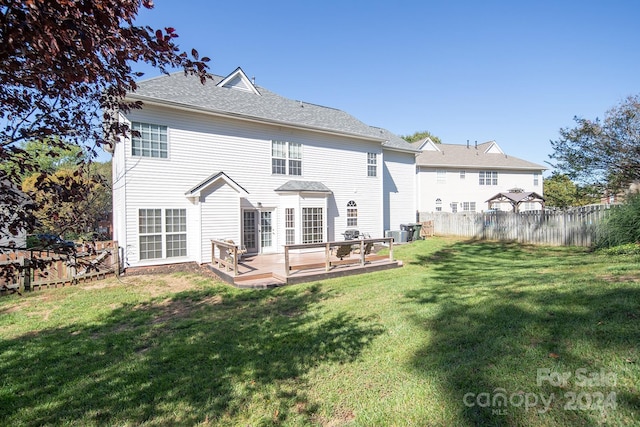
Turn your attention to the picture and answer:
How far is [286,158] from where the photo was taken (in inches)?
609

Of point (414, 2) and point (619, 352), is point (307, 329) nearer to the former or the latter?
point (619, 352)

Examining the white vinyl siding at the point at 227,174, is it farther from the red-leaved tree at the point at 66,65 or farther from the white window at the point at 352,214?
the red-leaved tree at the point at 66,65

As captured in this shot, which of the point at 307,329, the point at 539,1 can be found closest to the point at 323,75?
the point at 539,1

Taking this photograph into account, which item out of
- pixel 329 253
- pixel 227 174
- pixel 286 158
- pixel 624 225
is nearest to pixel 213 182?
pixel 227 174

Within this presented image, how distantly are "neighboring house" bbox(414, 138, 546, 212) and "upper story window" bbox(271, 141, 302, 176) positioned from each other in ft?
56.1

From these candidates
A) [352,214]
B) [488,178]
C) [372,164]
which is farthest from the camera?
[488,178]

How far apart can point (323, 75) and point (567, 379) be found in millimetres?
17910

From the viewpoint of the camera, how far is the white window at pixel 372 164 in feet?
60.3

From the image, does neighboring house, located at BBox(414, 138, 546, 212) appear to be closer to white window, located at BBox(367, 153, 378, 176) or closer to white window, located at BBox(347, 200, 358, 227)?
white window, located at BBox(367, 153, 378, 176)

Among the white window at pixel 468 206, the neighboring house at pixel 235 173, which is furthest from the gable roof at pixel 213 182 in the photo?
the white window at pixel 468 206

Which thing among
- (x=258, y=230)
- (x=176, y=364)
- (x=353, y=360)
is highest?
(x=258, y=230)

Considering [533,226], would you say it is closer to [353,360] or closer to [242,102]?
[242,102]

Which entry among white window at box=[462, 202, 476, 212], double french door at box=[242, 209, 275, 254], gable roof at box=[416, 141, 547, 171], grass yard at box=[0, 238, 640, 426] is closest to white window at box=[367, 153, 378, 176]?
double french door at box=[242, 209, 275, 254]

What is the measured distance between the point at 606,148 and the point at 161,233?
63.5ft
